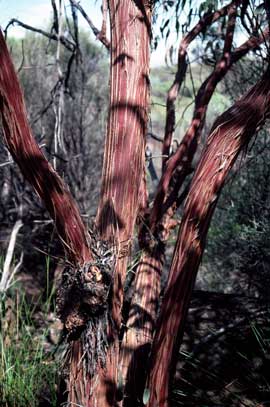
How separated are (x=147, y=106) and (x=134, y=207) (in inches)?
17.0

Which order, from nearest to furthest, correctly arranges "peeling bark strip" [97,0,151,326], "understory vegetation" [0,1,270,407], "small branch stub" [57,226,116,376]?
"small branch stub" [57,226,116,376], "peeling bark strip" [97,0,151,326], "understory vegetation" [0,1,270,407]

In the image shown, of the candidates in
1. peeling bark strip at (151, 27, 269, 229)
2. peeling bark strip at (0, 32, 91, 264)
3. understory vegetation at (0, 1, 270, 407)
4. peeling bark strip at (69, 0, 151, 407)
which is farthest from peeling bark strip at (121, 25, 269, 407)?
peeling bark strip at (0, 32, 91, 264)

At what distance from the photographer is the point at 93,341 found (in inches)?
96.4

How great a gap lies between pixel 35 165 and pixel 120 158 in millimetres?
371

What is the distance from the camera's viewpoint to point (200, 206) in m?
2.47

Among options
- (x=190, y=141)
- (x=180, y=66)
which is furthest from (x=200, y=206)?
(x=180, y=66)

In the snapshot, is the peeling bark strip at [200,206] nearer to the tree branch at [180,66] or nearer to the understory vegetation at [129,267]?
the understory vegetation at [129,267]

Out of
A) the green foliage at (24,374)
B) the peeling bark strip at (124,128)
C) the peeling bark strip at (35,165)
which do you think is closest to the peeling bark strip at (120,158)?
the peeling bark strip at (124,128)

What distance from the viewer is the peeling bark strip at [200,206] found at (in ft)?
8.10

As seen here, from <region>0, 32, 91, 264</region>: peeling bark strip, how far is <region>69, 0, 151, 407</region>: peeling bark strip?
0.52 feet

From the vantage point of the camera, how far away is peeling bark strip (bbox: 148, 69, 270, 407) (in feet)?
8.10

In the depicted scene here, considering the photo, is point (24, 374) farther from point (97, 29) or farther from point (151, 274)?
point (97, 29)

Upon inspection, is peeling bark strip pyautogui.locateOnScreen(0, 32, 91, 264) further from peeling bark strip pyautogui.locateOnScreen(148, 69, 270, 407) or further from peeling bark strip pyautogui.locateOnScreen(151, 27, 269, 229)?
peeling bark strip pyautogui.locateOnScreen(151, 27, 269, 229)

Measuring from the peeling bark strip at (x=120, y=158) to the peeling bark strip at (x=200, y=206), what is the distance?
20 cm
